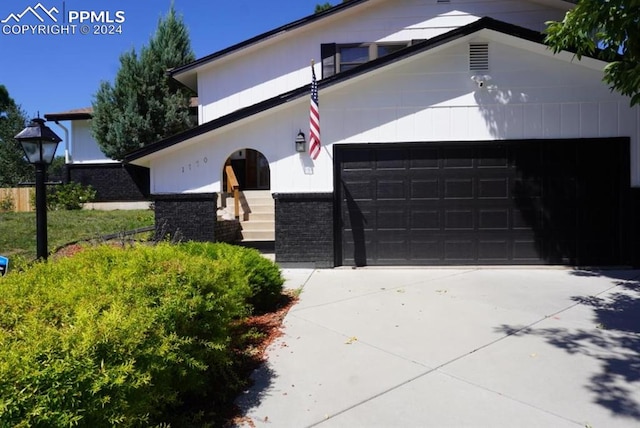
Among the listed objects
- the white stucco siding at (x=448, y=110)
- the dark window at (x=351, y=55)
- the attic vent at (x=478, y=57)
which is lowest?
the white stucco siding at (x=448, y=110)

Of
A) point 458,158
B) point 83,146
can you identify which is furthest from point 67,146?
point 458,158

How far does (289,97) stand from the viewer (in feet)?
28.1

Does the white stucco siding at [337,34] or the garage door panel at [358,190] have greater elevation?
the white stucco siding at [337,34]

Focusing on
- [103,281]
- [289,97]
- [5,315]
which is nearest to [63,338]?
[5,315]

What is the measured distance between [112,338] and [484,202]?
315 inches

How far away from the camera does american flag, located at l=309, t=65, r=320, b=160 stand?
8281 mm

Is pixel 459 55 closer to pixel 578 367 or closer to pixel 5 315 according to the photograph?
pixel 578 367

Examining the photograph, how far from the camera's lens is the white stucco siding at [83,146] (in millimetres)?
19750

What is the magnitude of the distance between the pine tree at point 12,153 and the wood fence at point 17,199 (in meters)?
4.17

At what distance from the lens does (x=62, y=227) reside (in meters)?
12.0

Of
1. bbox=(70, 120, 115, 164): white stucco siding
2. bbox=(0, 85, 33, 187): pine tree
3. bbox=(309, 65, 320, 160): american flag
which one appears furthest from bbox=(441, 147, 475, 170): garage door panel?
bbox=(0, 85, 33, 187): pine tree

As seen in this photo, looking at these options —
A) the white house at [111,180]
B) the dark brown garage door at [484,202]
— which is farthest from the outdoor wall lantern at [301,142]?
the white house at [111,180]

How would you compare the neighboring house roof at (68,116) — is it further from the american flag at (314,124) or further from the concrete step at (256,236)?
the american flag at (314,124)

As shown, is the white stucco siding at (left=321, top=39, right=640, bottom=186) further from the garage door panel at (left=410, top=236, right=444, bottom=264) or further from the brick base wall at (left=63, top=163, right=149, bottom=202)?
the brick base wall at (left=63, top=163, right=149, bottom=202)
